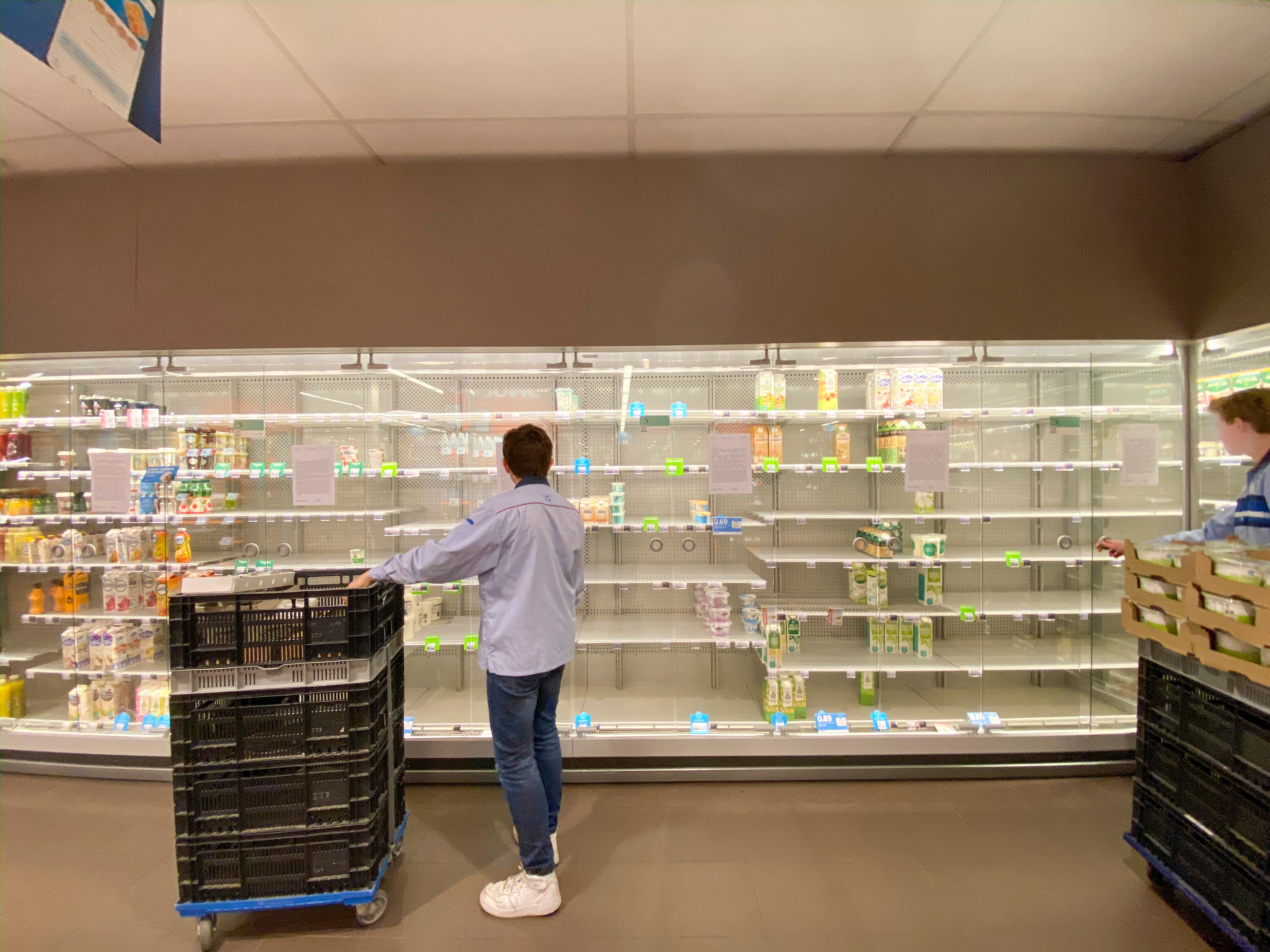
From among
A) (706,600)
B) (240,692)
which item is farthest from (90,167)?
(706,600)

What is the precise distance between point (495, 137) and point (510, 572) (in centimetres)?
243

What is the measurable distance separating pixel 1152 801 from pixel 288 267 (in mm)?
5178

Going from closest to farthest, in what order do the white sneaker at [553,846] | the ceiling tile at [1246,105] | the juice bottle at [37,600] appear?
1. the white sneaker at [553,846]
2. the ceiling tile at [1246,105]
3. the juice bottle at [37,600]

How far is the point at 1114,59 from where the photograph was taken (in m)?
2.53

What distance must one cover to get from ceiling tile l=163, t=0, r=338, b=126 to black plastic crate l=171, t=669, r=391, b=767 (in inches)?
108

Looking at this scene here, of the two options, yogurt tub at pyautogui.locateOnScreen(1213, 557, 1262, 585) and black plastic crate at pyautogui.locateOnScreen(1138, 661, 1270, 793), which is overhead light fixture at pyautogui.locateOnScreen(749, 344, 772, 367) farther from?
black plastic crate at pyautogui.locateOnScreen(1138, 661, 1270, 793)

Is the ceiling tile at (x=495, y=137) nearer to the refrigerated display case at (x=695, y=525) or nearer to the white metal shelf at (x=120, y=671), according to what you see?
the refrigerated display case at (x=695, y=525)

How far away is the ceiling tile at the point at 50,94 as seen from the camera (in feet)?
8.23

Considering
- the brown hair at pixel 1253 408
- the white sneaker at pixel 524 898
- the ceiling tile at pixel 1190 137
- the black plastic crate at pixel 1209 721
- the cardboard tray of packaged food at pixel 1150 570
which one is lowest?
the white sneaker at pixel 524 898

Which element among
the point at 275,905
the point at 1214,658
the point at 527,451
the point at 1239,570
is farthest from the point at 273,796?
the point at 1239,570

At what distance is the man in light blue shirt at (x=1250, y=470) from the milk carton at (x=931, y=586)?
1.49 metres

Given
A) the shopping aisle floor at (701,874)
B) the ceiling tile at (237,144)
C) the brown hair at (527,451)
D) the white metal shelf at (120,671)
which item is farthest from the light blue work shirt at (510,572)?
the white metal shelf at (120,671)

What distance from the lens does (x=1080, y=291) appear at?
10.6ft

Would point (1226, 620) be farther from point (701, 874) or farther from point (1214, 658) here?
point (701, 874)
